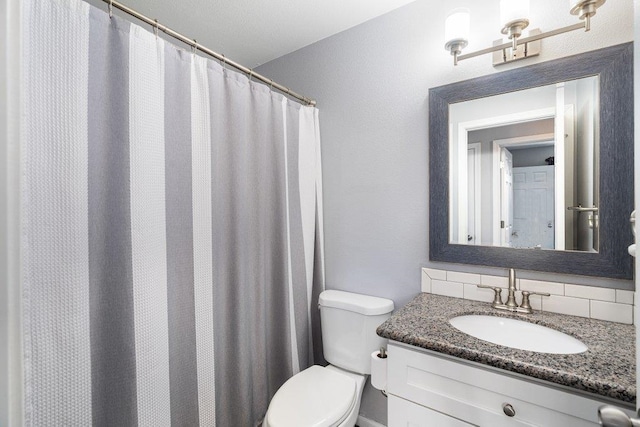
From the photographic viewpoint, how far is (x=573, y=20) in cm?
117

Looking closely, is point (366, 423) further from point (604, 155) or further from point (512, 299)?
point (604, 155)

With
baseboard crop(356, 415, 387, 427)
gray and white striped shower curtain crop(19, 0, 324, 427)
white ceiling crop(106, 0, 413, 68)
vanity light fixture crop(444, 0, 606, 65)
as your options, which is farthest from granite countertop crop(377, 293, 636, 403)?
white ceiling crop(106, 0, 413, 68)

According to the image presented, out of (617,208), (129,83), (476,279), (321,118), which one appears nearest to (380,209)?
(476,279)

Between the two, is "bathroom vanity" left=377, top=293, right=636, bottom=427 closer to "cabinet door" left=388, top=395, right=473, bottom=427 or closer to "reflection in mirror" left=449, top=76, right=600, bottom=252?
"cabinet door" left=388, top=395, right=473, bottom=427

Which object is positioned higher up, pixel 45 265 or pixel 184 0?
pixel 184 0

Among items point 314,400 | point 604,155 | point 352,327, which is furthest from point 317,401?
point 604,155

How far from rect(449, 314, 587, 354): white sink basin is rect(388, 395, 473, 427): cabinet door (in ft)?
1.13

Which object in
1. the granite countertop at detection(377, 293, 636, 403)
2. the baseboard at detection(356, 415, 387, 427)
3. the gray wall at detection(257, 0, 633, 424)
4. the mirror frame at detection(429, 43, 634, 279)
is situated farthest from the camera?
the baseboard at detection(356, 415, 387, 427)

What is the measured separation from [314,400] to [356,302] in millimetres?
491

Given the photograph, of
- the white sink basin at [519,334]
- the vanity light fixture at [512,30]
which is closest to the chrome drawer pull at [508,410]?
the white sink basin at [519,334]

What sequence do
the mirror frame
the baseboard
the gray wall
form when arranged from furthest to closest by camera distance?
the baseboard < the gray wall < the mirror frame

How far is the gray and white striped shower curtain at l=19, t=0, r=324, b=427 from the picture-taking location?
2.74 ft

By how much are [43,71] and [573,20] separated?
1.86 m

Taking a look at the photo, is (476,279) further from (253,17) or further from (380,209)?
(253,17)
